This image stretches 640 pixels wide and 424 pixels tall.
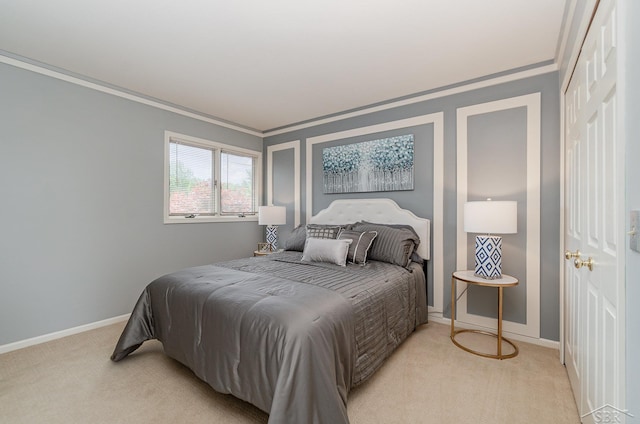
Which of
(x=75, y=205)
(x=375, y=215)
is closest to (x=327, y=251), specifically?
(x=375, y=215)

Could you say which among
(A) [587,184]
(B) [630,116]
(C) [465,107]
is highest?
(C) [465,107]

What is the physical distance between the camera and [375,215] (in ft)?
11.5

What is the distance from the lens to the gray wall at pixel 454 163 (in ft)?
8.38

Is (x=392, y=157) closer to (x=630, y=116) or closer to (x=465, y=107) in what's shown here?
(x=465, y=107)

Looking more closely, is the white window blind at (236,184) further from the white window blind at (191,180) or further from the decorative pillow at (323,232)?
the decorative pillow at (323,232)

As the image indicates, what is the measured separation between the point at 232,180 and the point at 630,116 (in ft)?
13.9

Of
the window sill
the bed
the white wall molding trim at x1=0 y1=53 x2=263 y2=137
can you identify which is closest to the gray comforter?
the bed

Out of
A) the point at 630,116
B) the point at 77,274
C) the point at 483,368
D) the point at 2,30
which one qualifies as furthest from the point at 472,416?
the point at 2,30

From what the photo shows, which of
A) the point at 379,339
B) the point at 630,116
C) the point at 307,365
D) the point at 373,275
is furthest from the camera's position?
the point at 373,275

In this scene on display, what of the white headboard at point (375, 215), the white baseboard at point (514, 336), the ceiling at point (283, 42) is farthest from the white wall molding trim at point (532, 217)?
the white headboard at point (375, 215)

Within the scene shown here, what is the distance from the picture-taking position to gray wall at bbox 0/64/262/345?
2512 mm

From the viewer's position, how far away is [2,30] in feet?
7.18

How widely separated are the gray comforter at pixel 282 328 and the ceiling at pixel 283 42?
1.88 m

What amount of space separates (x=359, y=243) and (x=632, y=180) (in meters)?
2.15
